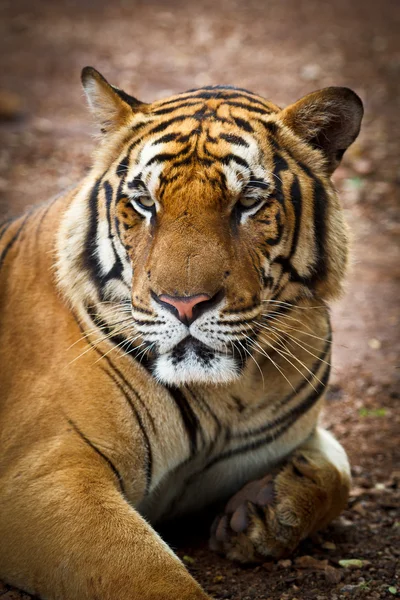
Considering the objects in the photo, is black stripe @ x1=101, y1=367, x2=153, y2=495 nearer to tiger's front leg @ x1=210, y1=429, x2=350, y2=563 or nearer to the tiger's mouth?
the tiger's mouth

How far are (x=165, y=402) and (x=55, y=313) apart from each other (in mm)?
470

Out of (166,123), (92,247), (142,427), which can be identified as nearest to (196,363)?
(142,427)

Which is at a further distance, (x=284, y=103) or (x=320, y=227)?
(x=284, y=103)

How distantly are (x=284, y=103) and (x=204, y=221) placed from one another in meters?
5.52

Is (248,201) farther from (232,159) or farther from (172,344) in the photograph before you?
(172,344)

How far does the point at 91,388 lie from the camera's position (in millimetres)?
2512

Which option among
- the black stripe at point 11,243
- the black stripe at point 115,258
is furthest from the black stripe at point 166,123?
the black stripe at point 11,243

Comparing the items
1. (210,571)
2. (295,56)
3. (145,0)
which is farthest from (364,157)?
(210,571)

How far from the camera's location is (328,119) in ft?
8.38

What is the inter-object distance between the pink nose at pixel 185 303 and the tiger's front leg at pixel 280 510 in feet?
2.66

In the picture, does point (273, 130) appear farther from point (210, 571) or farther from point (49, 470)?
point (210, 571)

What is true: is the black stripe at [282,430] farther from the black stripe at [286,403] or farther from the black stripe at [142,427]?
the black stripe at [142,427]

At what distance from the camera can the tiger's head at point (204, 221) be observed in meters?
2.22

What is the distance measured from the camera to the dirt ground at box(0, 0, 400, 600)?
273 cm
